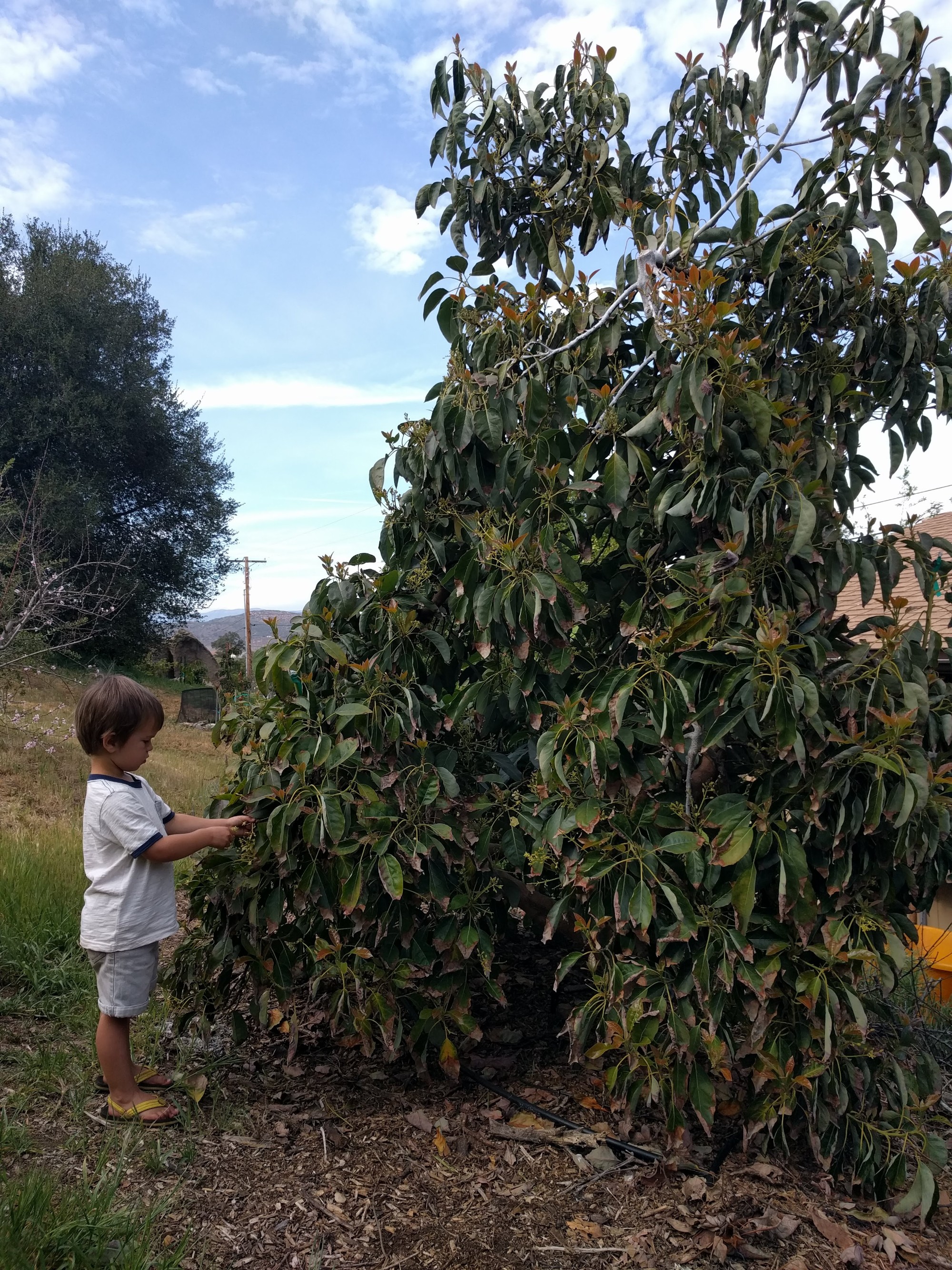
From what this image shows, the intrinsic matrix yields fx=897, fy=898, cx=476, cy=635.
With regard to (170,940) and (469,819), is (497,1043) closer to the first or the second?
(469,819)

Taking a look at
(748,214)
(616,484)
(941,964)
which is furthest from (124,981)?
(941,964)

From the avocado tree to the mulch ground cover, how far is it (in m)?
0.18

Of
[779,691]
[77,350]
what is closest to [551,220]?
[779,691]

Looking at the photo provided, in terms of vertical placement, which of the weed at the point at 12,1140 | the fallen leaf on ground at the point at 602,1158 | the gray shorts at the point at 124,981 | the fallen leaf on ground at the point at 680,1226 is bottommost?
the fallen leaf on ground at the point at 680,1226

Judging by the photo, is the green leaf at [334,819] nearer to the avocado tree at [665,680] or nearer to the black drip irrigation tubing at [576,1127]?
the avocado tree at [665,680]

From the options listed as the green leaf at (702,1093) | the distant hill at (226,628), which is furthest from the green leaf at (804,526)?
the distant hill at (226,628)

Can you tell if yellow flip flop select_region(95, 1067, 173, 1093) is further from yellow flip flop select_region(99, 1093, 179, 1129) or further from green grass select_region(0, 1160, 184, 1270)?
green grass select_region(0, 1160, 184, 1270)

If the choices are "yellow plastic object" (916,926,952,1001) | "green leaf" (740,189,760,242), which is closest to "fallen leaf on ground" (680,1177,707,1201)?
"yellow plastic object" (916,926,952,1001)

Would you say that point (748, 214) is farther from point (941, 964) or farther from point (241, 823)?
point (941, 964)

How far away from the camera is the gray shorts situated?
99.6 inches

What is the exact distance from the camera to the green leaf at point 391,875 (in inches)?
92.4

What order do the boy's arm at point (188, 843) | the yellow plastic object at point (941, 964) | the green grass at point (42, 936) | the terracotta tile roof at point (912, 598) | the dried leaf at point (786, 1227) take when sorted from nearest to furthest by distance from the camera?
the dried leaf at point (786, 1227)
the boy's arm at point (188, 843)
the green grass at point (42, 936)
the yellow plastic object at point (941, 964)
the terracotta tile roof at point (912, 598)

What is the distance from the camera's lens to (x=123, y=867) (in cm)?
258

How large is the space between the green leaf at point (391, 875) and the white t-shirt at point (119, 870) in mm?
663
